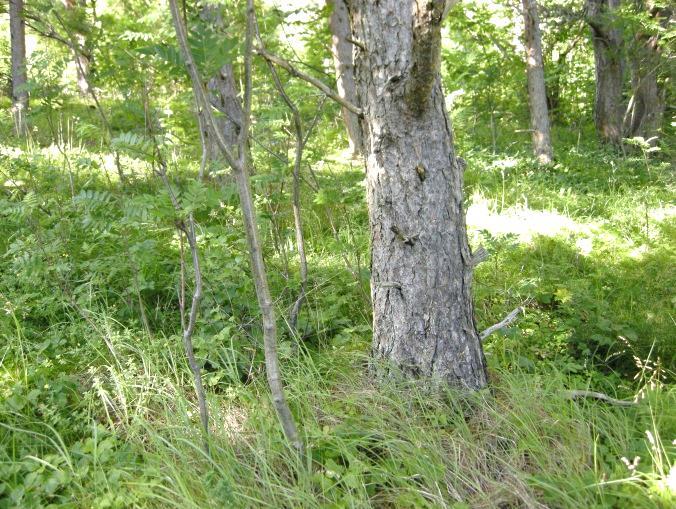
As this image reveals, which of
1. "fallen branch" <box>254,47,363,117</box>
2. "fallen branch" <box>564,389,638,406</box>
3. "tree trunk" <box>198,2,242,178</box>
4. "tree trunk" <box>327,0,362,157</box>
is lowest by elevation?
"fallen branch" <box>564,389,638,406</box>

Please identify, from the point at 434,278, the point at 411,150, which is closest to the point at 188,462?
the point at 434,278

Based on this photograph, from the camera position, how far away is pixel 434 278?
2553 mm

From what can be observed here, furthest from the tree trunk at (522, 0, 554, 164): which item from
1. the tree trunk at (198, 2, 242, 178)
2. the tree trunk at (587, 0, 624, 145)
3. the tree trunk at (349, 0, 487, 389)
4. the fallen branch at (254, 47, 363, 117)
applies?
the fallen branch at (254, 47, 363, 117)

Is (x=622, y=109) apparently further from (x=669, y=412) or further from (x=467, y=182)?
(x=669, y=412)

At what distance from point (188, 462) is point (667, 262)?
153 inches

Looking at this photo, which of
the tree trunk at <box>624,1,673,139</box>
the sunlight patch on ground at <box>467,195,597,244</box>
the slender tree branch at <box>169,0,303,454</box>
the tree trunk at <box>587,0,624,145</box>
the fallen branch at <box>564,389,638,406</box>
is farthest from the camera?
the tree trunk at <box>587,0,624,145</box>

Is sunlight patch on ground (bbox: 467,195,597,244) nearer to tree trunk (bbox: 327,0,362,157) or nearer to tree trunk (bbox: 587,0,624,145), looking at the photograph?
tree trunk (bbox: 327,0,362,157)

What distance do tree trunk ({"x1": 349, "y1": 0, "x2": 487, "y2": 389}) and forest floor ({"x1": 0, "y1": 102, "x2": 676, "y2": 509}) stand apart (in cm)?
22

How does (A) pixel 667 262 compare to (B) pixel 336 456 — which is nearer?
(B) pixel 336 456

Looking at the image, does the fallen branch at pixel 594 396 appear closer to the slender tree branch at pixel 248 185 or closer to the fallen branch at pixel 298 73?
the slender tree branch at pixel 248 185

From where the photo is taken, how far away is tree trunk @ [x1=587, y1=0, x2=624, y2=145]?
8.66 m

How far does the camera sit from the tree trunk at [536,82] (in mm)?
6926

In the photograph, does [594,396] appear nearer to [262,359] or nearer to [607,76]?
[262,359]

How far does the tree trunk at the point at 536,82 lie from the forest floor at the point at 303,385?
3074mm
